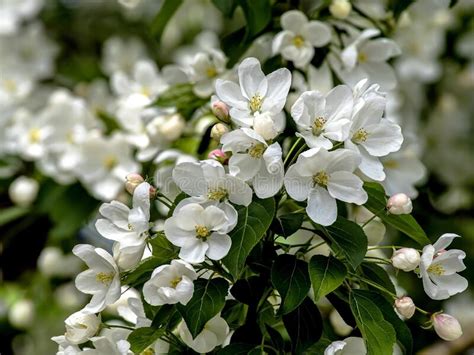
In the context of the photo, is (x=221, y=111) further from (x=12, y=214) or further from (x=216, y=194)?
(x=12, y=214)

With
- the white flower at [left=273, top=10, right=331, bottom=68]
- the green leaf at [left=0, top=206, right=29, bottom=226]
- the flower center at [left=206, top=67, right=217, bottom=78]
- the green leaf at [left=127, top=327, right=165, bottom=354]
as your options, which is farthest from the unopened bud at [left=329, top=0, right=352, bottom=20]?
the green leaf at [left=0, top=206, right=29, bottom=226]

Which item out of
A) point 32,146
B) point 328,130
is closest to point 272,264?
point 328,130

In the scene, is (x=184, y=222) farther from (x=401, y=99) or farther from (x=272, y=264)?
(x=401, y=99)

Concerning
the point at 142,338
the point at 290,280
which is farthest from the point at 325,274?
the point at 142,338

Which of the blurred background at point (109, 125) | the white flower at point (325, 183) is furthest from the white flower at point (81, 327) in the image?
the blurred background at point (109, 125)

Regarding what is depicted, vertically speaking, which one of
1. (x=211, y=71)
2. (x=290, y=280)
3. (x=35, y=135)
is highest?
(x=290, y=280)

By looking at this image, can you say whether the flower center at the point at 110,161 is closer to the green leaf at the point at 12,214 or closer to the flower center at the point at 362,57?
the green leaf at the point at 12,214
